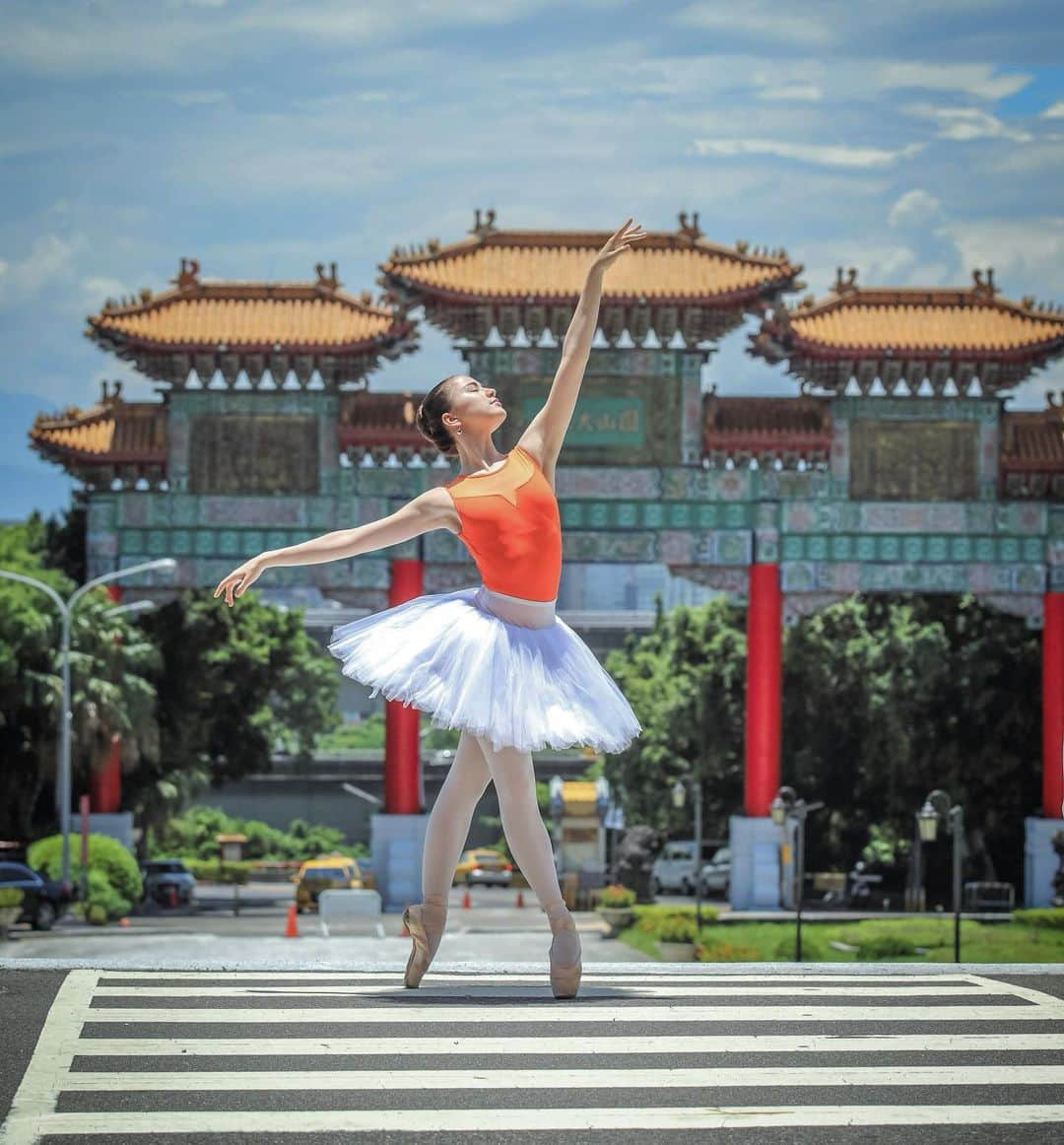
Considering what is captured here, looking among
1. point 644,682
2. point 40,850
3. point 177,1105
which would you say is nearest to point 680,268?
point 40,850

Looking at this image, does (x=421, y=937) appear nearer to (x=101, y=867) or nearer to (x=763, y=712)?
(x=763, y=712)

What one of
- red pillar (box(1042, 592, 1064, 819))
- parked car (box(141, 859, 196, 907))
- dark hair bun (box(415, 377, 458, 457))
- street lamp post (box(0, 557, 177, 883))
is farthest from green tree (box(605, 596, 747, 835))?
dark hair bun (box(415, 377, 458, 457))

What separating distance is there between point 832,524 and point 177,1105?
2963 cm

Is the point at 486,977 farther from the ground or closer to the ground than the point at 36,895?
farther from the ground

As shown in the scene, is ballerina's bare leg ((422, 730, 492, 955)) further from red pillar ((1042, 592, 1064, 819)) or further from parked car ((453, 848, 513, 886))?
parked car ((453, 848, 513, 886))

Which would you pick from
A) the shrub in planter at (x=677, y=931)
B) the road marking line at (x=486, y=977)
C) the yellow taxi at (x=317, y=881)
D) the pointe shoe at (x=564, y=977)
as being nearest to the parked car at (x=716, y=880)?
the yellow taxi at (x=317, y=881)

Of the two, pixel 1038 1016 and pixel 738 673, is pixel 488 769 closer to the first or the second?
pixel 1038 1016

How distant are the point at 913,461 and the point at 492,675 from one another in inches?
1103

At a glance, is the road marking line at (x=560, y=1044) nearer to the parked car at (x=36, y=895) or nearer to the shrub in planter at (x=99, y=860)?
the parked car at (x=36, y=895)

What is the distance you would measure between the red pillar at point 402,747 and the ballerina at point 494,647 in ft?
83.8

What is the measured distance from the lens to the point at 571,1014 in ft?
23.6

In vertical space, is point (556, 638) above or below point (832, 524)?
below

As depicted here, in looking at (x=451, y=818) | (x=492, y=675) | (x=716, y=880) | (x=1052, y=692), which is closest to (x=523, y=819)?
(x=451, y=818)

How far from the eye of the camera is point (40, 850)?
34125 millimetres
